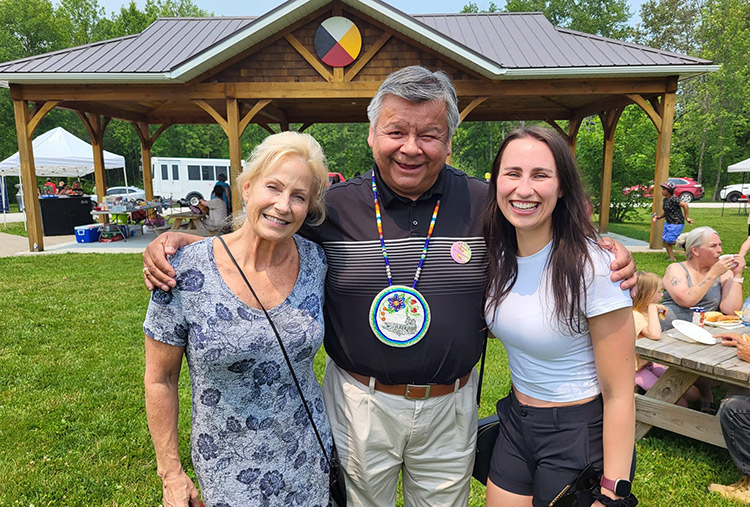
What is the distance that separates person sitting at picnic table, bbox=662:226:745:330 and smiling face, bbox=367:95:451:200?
11.7 feet

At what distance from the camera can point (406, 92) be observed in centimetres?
195

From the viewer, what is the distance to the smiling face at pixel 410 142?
1.98m

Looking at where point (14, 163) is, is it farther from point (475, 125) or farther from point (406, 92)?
point (475, 125)

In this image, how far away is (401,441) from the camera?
203cm

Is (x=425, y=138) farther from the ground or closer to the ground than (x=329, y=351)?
farther from the ground

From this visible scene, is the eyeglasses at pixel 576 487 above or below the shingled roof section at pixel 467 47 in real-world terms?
below

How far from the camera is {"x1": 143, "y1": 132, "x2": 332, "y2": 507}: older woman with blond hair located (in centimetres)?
166

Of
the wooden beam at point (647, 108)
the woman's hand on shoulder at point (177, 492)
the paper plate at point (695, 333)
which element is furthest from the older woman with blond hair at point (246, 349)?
the wooden beam at point (647, 108)

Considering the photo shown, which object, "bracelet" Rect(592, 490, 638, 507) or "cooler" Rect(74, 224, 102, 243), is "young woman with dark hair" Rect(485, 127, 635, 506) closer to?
"bracelet" Rect(592, 490, 638, 507)

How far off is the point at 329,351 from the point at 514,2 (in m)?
54.3

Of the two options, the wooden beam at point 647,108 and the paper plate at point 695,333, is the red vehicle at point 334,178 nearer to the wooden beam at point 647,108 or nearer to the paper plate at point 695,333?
the paper plate at point 695,333

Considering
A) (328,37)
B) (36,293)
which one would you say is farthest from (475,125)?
(36,293)

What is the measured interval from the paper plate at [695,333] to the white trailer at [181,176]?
28.3 metres

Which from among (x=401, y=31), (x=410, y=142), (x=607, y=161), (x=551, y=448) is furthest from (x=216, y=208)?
(x=551, y=448)
